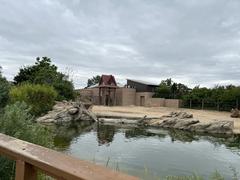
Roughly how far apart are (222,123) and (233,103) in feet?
54.9

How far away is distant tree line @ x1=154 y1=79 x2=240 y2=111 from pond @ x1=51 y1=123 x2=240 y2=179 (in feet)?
63.9

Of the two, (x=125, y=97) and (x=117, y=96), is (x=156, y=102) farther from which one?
(x=117, y=96)

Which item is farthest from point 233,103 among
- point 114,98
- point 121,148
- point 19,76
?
point 121,148

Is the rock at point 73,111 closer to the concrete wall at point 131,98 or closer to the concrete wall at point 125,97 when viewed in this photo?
the concrete wall at point 131,98

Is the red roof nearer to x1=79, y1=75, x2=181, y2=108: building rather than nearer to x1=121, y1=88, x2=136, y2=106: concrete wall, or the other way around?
x1=79, y1=75, x2=181, y2=108: building

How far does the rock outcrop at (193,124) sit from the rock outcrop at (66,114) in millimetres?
4685

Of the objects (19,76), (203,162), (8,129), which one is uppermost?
(19,76)

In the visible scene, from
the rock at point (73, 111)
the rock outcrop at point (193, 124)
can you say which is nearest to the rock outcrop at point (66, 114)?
the rock at point (73, 111)

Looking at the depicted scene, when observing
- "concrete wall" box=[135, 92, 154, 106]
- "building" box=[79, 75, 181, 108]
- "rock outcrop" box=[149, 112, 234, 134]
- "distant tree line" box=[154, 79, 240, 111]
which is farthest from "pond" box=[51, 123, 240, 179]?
"concrete wall" box=[135, 92, 154, 106]

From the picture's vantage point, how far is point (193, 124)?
2266cm

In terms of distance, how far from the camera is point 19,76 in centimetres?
3753

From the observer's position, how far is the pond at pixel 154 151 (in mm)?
10227

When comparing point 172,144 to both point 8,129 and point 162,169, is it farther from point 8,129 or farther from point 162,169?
point 8,129

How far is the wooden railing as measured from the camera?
1.35m
